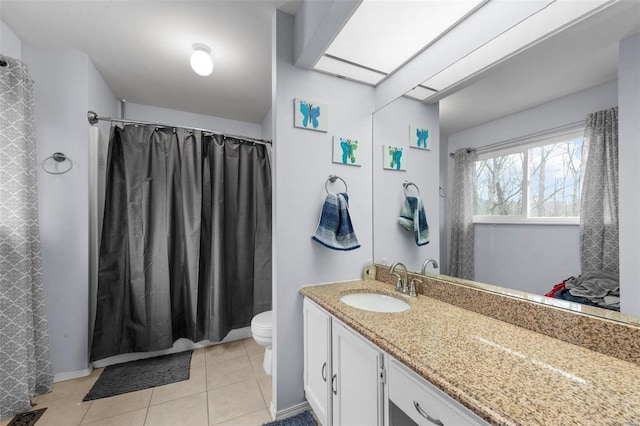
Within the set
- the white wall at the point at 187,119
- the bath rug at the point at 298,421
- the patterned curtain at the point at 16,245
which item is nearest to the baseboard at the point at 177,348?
the patterned curtain at the point at 16,245

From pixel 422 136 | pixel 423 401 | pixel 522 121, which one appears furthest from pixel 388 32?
pixel 423 401

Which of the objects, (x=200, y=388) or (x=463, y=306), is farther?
(x=200, y=388)

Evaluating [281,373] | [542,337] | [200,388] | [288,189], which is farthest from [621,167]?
[200,388]

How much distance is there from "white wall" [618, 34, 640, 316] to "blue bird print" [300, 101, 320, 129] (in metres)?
1.24

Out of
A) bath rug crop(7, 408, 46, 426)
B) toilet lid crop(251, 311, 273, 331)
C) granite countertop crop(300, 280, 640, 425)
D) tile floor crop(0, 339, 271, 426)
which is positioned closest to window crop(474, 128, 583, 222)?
granite countertop crop(300, 280, 640, 425)

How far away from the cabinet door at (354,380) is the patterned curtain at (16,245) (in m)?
1.93

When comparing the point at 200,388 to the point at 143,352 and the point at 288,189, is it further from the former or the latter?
the point at 288,189

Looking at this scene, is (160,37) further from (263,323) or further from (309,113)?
(263,323)

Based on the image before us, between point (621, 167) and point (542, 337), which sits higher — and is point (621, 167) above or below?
above

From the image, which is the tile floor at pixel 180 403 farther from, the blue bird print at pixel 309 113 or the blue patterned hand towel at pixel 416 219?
the blue bird print at pixel 309 113

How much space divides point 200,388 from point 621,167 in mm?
2496

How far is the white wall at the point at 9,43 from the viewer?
5.39 feet

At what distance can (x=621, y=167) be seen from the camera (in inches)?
29.6

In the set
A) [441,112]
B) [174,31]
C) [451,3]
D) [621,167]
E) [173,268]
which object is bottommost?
[173,268]
